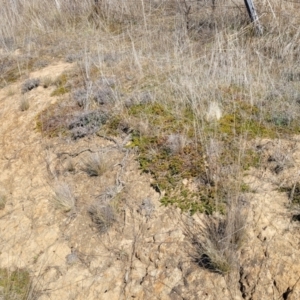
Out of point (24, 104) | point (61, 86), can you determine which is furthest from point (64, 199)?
point (61, 86)

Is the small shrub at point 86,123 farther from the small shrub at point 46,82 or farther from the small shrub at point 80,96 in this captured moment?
the small shrub at point 46,82

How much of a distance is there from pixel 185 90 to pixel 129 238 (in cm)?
175

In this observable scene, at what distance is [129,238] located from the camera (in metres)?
2.81

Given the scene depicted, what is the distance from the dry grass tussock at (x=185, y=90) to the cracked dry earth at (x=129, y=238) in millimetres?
124

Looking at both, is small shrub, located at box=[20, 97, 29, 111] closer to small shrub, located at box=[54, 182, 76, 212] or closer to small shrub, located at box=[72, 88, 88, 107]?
small shrub, located at box=[72, 88, 88, 107]

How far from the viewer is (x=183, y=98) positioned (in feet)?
12.5

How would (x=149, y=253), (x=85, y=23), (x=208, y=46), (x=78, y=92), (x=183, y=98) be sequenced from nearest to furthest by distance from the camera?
(x=149, y=253) < (x=183, y=98) < (x=78, y=92) < (x=208, y=46) < (x=85, y=23)

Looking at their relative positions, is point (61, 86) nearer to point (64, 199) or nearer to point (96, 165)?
point (96, 165)

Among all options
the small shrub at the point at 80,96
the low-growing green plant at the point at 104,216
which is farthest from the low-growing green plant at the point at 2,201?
the small shrub at the point at 80,96

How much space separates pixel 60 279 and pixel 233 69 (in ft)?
9.36

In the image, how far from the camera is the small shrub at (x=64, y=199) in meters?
3.16

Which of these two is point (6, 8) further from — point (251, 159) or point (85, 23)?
point (251, 159)

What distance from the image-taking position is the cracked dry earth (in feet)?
7.70

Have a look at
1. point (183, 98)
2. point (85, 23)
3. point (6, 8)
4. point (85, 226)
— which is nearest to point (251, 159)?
point (183, 98)
